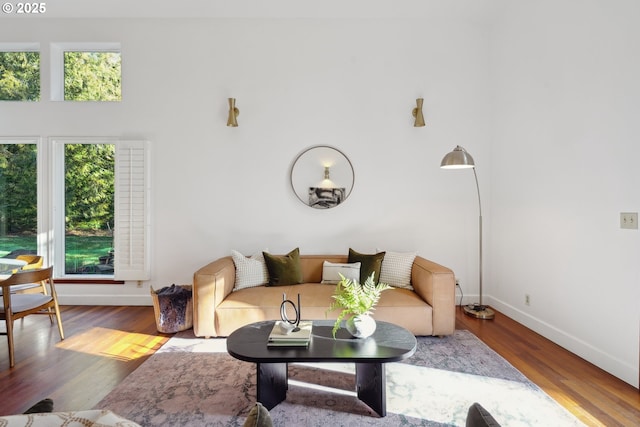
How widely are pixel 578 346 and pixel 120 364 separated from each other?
369 cm

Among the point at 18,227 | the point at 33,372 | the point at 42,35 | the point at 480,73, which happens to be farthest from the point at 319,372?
the point at 42,35

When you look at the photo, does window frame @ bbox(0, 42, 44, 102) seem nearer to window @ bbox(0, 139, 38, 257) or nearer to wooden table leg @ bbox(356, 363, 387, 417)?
window @ bbox(0, 139, 38, 257)

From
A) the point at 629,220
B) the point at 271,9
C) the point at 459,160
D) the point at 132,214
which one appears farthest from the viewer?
the point at 132,214

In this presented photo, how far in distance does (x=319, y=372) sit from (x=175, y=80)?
3.65 m

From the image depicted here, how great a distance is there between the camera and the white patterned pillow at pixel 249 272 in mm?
3453

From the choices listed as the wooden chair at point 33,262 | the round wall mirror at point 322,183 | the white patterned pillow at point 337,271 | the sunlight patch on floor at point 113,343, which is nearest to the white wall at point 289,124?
the round wall mirror at point 322,183

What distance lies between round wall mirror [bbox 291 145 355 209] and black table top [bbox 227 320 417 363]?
2.00m

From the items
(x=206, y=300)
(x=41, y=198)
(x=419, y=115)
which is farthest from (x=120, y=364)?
(x=419, y=115)

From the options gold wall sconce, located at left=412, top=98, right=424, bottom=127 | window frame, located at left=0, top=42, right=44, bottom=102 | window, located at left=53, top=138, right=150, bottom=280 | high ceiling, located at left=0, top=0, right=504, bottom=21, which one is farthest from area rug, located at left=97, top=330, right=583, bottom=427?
window frame, located at left=0, top=42, right=44, bottom=102

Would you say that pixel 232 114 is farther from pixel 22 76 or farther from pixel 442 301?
pixel 442 301

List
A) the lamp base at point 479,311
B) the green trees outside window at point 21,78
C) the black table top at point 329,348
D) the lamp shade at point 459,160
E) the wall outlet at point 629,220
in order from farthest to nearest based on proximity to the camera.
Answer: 1. the green trees outside window at point 21,78
2. the lamp base at point 479,311
3. the lamp shade at point 459,160
4. the wall outlet at point 629,220
5. the black table top at point 329,348

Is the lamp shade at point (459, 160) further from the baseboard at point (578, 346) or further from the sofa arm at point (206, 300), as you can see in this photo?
the sofa arm at point (206, 300)

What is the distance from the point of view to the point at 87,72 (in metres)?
4.19

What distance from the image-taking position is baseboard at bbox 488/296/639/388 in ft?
7.61
